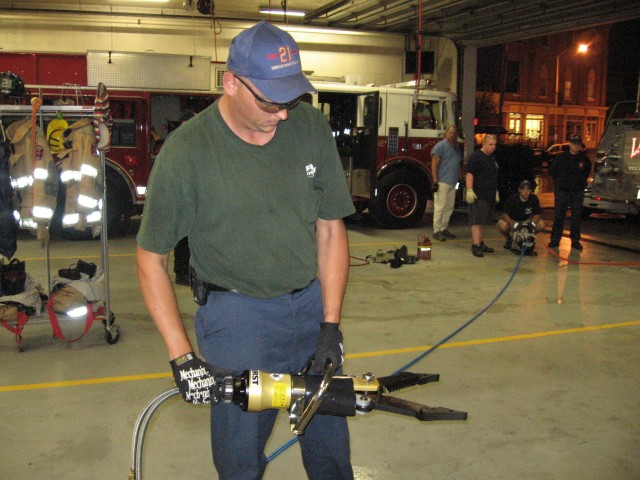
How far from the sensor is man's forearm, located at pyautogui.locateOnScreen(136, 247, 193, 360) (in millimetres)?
2127

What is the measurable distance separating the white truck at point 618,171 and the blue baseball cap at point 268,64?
37.7 ft

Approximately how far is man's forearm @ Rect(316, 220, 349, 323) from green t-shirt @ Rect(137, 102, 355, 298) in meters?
0.11

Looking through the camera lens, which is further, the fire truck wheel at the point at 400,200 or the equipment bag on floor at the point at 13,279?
the fire truck wheel at the point at 400,200

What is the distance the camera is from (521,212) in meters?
10.4

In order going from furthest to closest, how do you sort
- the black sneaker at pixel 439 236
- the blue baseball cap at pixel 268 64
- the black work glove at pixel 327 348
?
1. the black sneaker at pixel 439 236
2. the black work glove at pixel 327 348
3. the blue baseball cap at pixel 268 64

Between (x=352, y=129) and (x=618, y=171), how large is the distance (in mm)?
5054

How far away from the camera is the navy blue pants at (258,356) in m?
2.22

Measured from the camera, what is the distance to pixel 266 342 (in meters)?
2.24

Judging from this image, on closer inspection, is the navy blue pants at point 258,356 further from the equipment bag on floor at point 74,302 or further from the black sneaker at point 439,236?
the black sneaker at point 439,236

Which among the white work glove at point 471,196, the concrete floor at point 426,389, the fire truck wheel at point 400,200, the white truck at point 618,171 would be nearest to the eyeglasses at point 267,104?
the concrete floor at point 426,389

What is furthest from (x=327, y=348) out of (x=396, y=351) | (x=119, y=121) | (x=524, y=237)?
(x=119, y=121)

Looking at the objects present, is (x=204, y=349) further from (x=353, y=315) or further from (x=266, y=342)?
(x=353, y=315)

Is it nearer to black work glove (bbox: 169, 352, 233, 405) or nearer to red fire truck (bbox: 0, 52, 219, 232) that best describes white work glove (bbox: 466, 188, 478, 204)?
red fire truck (bbox: 0, 52, 219, 232)

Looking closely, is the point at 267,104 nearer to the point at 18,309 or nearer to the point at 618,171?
the point at 18,309
